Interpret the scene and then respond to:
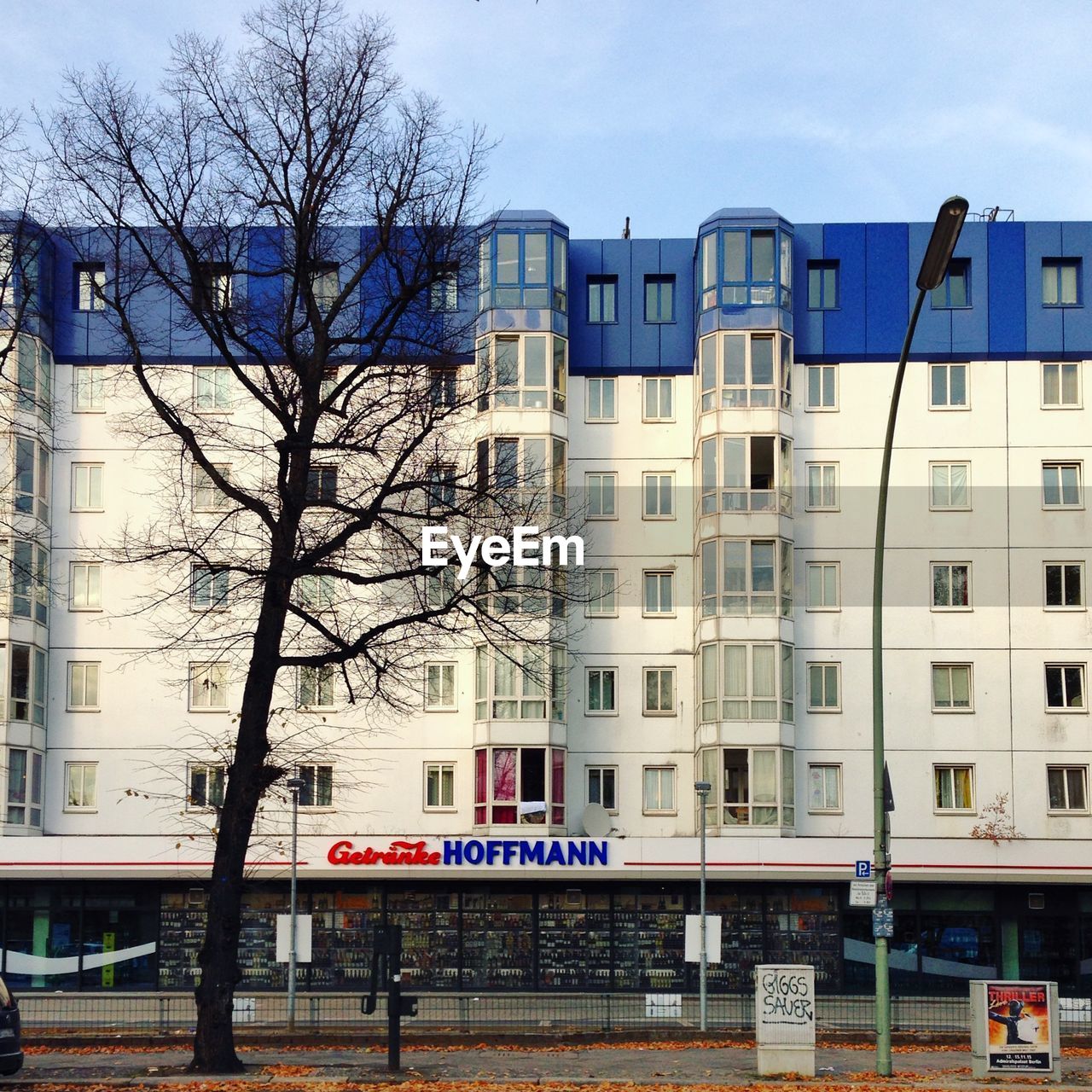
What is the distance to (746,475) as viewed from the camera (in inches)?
1726

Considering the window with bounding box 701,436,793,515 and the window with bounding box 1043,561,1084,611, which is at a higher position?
the window with bounding box 701,436,793,515

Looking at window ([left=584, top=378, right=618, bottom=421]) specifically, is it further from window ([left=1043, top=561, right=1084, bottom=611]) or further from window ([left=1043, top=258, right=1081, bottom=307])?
window ([left=1043, top=561, right=1084, bottom=611])

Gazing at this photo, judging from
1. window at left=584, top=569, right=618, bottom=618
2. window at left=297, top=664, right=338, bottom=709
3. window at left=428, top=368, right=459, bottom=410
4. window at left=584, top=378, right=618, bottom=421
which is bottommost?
window at left=297, top=664, right=338, bottom=709

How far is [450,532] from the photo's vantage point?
2856 centimetres

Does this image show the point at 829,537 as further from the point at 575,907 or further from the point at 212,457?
the point at 212,457

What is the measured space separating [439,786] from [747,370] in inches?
532

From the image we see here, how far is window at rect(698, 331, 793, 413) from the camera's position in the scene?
145ft

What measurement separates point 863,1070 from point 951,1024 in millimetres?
7525

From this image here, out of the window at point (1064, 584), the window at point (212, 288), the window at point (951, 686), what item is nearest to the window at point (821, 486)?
the window at point (951, 686)

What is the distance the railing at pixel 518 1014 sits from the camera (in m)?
A: 30.0

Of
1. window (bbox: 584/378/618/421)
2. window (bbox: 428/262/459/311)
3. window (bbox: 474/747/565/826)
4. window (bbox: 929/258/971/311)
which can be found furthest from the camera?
window (bbox: 584/378/618/421)

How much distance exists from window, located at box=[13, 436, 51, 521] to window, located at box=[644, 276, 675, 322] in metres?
16.5

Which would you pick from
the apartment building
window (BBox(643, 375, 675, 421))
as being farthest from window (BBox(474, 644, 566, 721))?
window (BBox(643, 375, 675, 421))

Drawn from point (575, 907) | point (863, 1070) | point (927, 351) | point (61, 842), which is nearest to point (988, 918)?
point (575, 907)
